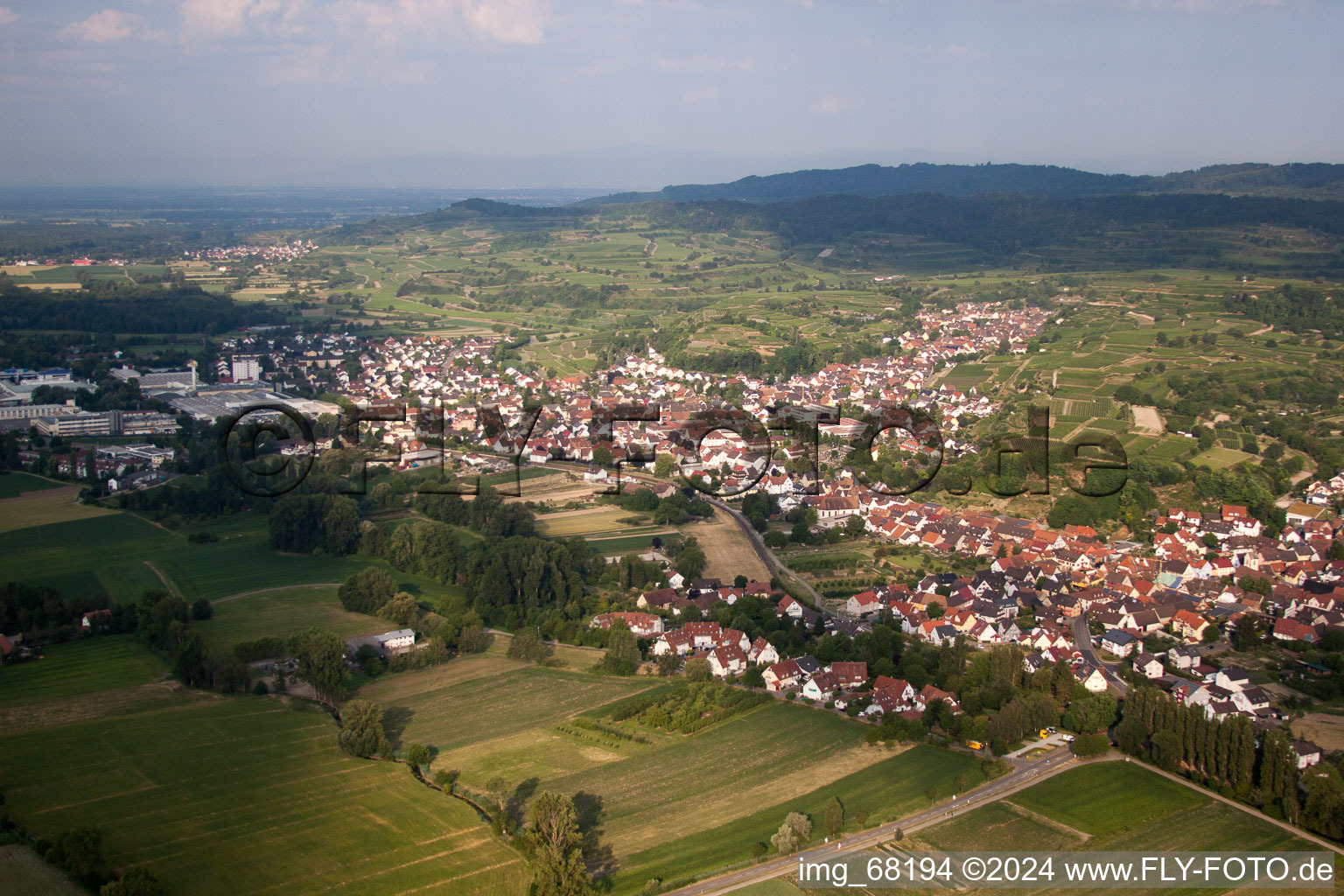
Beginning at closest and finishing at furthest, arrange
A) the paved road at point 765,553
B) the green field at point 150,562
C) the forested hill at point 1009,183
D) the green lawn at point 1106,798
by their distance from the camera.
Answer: the green lawn at point 1106,798
the paved road at point 765,553
the green field at point 150,562
the forested hill at point 1009,183

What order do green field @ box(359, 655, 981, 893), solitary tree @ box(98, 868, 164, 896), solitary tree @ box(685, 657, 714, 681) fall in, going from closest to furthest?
solitary tree @ box(98, 868, 164, 896) → green field @ box(359, 655, 981, 893) → solitary tree @ box(685, 657, 714, 681)

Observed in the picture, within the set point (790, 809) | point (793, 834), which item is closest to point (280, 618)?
point (790, 809)

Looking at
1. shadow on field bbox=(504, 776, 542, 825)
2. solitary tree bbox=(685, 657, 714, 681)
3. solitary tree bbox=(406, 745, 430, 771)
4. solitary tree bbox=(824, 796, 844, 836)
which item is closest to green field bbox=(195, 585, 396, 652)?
solitary tree bbox=(406, 745, 430, 771)

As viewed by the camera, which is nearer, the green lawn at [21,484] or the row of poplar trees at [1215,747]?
the row of poplar trees at [1215,747]

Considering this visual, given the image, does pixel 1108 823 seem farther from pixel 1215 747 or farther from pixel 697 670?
pixel 697 670

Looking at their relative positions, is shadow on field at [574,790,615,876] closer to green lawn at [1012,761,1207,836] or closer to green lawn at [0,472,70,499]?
green lawn at [1012,761,1207,836]

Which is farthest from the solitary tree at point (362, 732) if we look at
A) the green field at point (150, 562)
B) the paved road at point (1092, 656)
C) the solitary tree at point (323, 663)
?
the paved road at point (1092, 656)

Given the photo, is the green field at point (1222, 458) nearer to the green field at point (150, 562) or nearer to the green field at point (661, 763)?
the green field at point (661, 763)

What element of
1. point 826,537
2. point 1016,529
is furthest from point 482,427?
point 1016,529
